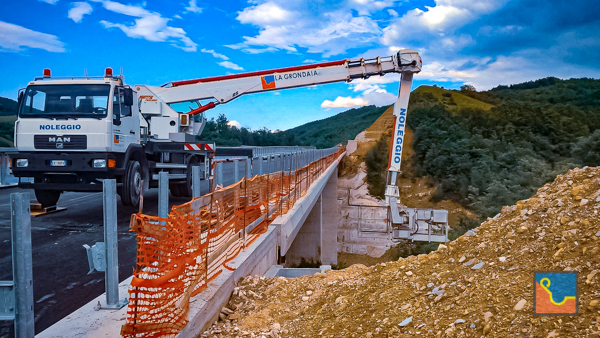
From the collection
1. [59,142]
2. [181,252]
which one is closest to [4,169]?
[59,142]

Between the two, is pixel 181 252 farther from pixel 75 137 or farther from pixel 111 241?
pixel 75 137

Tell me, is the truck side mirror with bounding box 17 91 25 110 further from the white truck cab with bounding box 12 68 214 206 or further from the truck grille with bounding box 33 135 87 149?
the truck grille with bounding box 33 135 87 149

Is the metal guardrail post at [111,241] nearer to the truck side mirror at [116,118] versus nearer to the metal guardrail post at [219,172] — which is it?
the metal guardrail post at [219,172]

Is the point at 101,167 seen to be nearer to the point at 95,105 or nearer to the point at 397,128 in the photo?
the point at 95,105

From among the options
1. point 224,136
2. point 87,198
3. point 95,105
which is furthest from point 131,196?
point 224,136

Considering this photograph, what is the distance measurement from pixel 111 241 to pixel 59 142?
720 centimetres

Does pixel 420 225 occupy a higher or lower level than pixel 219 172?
lower

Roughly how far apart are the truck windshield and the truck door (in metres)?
0.25

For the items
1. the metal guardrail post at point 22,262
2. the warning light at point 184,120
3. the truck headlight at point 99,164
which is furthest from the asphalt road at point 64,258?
the warning light at point 184,120

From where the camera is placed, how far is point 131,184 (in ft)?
34.9

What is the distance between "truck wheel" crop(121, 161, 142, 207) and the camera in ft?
34.3

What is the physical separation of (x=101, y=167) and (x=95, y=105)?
1569 mm

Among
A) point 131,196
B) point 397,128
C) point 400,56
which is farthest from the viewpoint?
point 397,128

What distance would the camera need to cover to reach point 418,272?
15.6 ft
